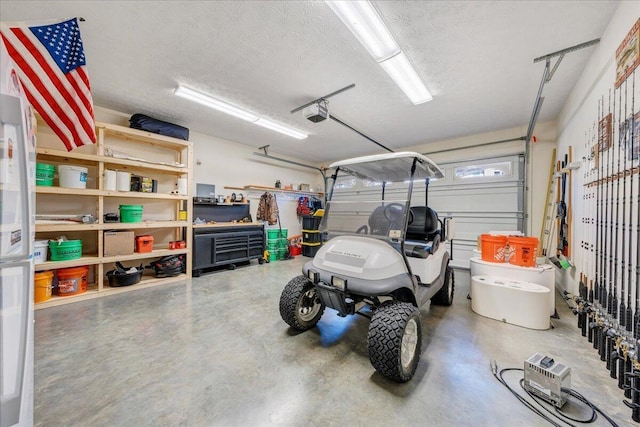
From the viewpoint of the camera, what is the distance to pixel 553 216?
4.40 m

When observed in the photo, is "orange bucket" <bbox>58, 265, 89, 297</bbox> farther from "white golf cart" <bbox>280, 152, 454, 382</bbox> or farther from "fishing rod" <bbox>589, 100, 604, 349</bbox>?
"fishing rod" <bbox>589, 100, 604, 349</bbox>

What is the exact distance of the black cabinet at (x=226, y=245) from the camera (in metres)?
4.94

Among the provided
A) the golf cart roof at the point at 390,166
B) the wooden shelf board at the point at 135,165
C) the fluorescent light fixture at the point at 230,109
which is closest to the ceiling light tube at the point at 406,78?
the golf cart roof at the point at 390,166

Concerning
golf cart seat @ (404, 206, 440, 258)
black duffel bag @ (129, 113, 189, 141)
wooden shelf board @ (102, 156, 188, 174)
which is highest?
black duffel bag @ (129, 113, 189, 141)

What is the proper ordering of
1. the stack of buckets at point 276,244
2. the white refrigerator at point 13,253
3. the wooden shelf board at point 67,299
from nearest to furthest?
1. the white refrigerator at point 13,253
2. the wooden shelf board at point 67,299
3. the stack of buckets at point 276,244

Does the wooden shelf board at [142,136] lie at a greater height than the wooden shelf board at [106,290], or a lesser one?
greater

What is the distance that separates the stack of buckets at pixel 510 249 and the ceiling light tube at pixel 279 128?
4368 millimetres

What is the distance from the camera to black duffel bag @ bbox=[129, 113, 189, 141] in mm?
4324

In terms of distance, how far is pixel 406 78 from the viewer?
10.4ft

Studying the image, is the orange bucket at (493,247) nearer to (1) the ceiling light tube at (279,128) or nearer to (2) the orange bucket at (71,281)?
(1) the ceiling light tube at (279,128)

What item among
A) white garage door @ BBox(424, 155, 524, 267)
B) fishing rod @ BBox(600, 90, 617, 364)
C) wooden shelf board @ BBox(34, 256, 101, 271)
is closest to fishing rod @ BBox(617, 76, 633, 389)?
fishing rod @ BBox(600, 90, 617, 364)

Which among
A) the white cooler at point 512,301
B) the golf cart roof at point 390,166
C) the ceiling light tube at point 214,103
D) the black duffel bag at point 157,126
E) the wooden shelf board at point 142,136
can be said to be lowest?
the white cooler at point 512,301

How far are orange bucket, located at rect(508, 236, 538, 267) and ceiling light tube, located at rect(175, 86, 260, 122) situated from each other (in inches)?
192

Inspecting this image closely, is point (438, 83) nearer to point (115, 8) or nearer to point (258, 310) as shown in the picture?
point (115, 8)
